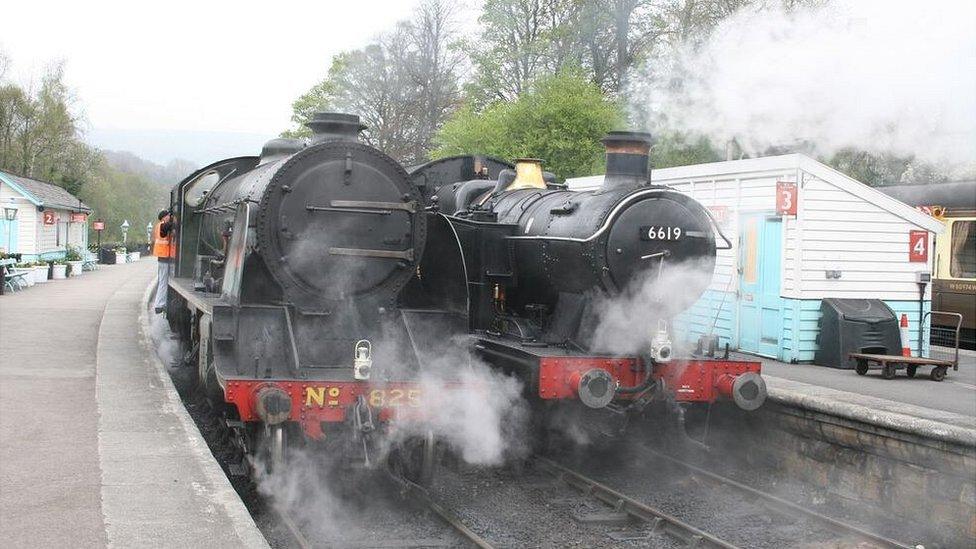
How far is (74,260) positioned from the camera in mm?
34312

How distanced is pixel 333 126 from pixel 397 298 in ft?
4.78

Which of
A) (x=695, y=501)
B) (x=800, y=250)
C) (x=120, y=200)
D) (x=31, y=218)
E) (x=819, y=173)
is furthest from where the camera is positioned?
(x=120, y=200)

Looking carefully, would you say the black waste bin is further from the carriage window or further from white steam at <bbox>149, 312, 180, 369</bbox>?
white steam at <bbox>149, 312, 180, 369</bbox>

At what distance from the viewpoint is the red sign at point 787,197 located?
11672 millimetres

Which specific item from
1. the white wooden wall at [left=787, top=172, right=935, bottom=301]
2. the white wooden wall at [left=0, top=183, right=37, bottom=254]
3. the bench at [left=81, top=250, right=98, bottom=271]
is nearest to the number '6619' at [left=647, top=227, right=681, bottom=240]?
the white wooden wall at [left=787, top=172, right=935, bottom=301]

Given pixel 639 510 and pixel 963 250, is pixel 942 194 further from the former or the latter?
pixel 639 510

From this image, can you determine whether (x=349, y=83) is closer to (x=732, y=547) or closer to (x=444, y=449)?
(x=444, y=449)

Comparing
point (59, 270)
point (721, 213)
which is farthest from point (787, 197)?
point (59, 270)

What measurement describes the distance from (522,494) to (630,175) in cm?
276

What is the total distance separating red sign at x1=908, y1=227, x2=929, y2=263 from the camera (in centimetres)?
1243

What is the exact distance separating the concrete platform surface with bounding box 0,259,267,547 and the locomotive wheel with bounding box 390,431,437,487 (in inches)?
54.4

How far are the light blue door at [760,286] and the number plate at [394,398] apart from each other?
22.2 ft

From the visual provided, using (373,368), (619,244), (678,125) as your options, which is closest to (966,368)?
(678,125)

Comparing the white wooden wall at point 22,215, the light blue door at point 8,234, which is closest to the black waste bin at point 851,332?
the light blue door at point 8,234
